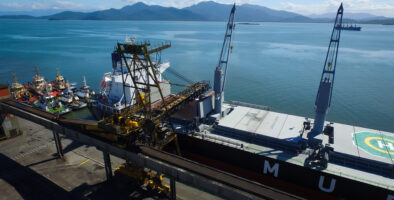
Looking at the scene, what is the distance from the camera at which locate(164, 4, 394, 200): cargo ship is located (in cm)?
1888

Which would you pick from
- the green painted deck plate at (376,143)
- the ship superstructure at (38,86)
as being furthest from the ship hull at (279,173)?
the ship superstructure at (38,86)

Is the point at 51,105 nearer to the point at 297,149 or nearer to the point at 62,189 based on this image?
the point at 62,189

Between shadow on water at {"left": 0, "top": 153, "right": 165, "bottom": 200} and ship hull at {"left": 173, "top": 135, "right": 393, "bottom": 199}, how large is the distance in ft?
21.2

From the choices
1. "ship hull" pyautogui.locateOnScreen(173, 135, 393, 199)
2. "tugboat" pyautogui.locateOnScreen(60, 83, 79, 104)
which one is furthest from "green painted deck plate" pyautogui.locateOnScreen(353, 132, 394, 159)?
"tugboat" pyautogui.locateOnScreen(60, 83, 79, 104)

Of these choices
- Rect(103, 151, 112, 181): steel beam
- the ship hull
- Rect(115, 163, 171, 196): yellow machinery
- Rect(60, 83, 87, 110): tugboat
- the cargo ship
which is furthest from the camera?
Rect(60, 83, 87, 110): tugboat

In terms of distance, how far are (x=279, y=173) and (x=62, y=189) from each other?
779 inches

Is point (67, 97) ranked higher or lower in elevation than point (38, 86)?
lower

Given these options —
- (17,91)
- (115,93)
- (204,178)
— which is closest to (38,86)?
(17,91)

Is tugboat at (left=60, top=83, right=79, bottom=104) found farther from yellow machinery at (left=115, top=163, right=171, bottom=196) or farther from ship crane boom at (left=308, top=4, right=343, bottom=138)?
ship crane boom at (left=308, top=4, right=343, bottom=138)

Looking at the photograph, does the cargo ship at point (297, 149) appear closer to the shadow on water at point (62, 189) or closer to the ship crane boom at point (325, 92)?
the ship crane boom at point (325, 92)

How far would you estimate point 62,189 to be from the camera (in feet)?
71.6

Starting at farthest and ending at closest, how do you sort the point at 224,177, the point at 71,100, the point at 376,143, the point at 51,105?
the point at 71,100
the point at 51,105
the point at 376,143
the point at 224,177

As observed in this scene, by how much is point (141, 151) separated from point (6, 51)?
131 metres

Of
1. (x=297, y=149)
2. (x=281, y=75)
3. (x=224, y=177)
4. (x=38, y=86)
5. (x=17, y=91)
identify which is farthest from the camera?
(x=281, y=75)
